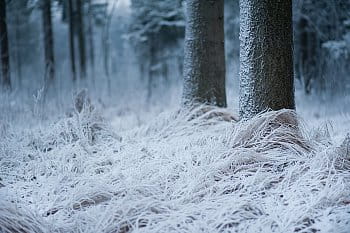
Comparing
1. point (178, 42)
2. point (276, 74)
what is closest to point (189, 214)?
point (276, 74)

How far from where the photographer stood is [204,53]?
4770mm

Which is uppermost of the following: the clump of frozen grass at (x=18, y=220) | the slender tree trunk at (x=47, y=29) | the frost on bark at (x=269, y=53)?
the slender tree trunk at (x=47, y=29)

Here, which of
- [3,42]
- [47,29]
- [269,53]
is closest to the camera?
[269,53]

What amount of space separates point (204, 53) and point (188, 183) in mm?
2537

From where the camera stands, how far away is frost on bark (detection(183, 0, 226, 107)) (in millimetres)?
4727

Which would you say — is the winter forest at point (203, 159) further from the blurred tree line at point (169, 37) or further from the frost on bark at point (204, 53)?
the blurred tree line at point (169, 37)

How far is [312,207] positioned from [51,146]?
293 cm

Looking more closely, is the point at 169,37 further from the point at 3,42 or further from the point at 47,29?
the point at 3,42

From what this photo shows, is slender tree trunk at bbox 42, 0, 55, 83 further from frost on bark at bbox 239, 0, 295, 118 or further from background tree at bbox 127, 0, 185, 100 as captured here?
frost on bark at bbox 239, 0, 295, 118

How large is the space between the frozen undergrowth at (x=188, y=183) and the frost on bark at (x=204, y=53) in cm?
89

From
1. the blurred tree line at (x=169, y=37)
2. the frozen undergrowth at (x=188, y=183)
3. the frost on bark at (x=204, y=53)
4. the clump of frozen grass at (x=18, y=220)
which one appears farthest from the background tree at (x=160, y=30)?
the clump of frozen grass at (x=18, y=220)

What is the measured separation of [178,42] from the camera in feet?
47.9

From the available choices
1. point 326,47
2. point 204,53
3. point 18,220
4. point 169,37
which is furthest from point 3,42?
point 326,47

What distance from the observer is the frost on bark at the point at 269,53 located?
307cm
